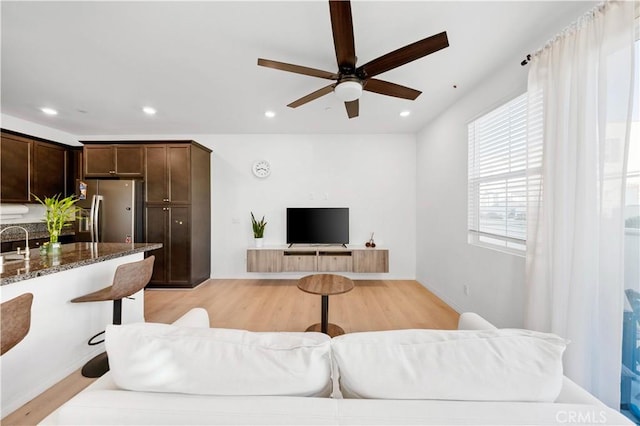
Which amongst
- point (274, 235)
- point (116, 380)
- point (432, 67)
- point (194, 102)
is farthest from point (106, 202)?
point (432, 67)

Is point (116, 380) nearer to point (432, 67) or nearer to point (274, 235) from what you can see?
point (432, 67)

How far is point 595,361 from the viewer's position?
4.65 ft

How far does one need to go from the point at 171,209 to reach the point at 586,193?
14.8ft

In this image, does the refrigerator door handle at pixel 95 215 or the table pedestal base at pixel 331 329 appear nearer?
the table pedestal base at pixel 331 329

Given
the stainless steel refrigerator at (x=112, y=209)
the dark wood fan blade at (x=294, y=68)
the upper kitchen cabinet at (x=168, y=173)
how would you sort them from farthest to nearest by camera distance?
1. the upper kitchen cabinet at (x=168, y=173)
2. the stainless steel refrigerator at (x=112, y=209)
3. the dark wood fan blade at (x=294, y=68)

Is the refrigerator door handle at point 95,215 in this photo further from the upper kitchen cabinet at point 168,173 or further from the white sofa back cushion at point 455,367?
the white sofa back cushion at point 455,367

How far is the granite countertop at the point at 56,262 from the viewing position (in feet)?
4.66

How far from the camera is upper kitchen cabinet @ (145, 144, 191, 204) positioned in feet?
12.2

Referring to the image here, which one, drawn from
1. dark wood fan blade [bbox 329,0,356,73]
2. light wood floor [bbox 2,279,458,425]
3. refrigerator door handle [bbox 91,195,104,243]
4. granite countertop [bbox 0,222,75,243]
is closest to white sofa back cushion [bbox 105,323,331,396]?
dark wood fan blade [bbox 329,0,356,73]

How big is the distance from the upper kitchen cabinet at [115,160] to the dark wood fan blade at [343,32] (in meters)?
3.56

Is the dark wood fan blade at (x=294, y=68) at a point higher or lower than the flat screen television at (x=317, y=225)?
higher

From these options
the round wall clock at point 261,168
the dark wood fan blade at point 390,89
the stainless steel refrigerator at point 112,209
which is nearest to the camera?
the dark wood fan blade at point 390,89

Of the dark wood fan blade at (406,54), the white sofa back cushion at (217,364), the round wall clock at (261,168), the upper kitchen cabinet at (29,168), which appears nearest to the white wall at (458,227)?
the dark wood fan blade at (406,54)

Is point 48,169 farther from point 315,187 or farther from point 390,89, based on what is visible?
point 390,89
